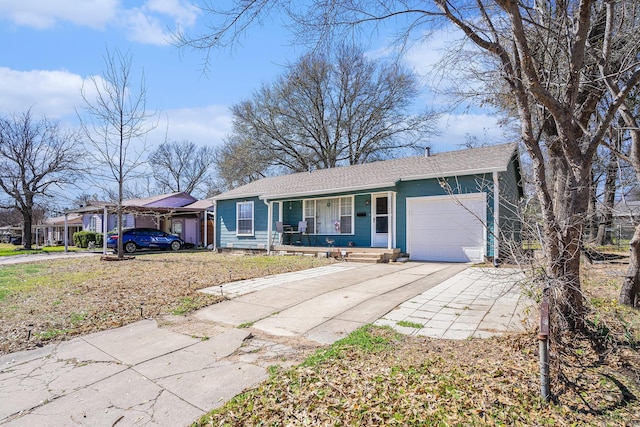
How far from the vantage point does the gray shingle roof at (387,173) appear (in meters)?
11.1

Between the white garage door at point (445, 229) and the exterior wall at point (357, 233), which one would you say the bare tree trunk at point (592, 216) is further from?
the exterior wall at point (357, 233)

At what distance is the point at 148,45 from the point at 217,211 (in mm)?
14624

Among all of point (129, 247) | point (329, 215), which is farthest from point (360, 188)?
point (129, 247)

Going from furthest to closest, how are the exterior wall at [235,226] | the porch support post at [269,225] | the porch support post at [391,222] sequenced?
the exterior wall at [235,226] → the porch support post at [269,225] → the porch support post at [391,222]

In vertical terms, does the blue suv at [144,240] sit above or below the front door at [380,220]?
below

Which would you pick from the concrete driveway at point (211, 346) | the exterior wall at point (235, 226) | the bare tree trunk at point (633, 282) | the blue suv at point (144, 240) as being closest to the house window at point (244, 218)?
the exterior wall at point (235, 226)

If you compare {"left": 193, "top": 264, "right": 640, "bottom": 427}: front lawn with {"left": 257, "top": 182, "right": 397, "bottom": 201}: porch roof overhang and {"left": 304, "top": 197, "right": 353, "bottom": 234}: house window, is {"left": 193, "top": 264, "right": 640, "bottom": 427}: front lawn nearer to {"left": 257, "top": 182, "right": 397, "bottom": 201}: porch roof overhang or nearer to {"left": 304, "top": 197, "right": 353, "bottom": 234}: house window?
{"left": 257, "top": 182, "right": 397, "bottom": 201}: porch roof overhang

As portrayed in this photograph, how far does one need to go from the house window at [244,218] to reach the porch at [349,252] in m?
2.69

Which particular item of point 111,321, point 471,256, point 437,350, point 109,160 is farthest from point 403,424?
point 109,160

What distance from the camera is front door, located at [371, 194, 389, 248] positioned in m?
12.7

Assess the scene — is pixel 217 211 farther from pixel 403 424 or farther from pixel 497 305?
pixel 403 424

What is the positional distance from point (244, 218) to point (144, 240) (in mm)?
6462

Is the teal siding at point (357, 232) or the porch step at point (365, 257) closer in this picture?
the porch step at point (365, 257)

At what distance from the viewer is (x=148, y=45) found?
4477 millimetres
